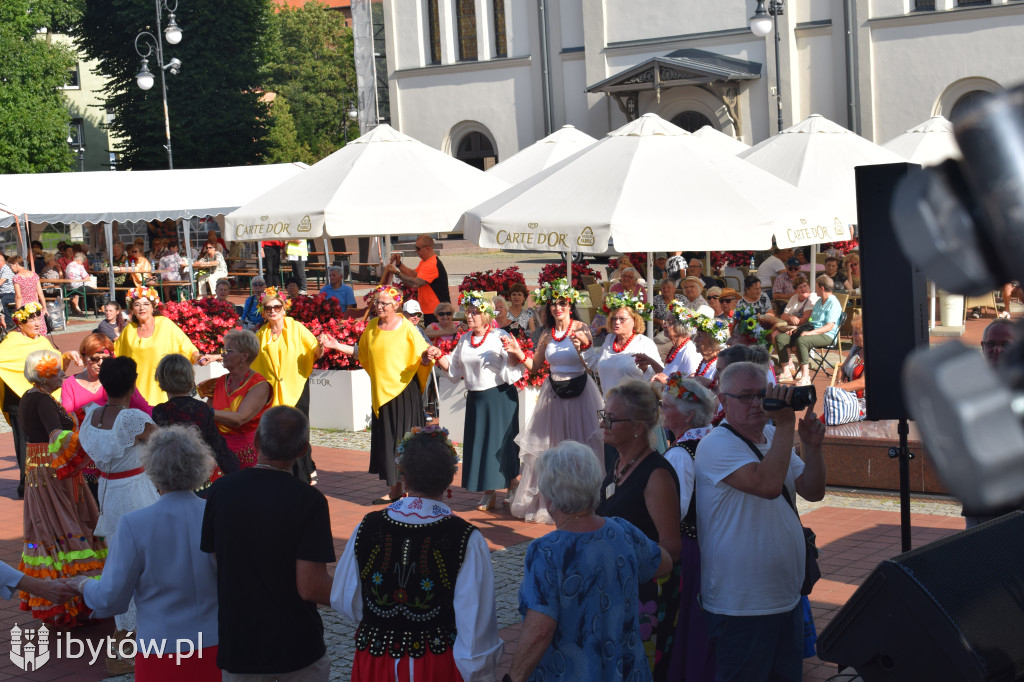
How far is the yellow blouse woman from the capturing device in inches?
374

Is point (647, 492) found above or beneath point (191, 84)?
beneath

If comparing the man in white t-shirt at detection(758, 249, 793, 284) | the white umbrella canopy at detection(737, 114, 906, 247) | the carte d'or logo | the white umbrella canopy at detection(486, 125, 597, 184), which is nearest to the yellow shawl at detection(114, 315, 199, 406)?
the carte d'or logo

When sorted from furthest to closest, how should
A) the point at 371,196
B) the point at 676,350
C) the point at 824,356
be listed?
the point at 824,356
the point at 371,196
the point at 676,350

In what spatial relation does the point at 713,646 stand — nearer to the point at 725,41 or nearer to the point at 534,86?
the point at 725,41

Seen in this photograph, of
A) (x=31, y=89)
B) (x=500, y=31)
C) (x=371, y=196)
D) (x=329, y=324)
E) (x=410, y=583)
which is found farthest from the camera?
(x=31, y=89)

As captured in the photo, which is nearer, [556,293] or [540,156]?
[556,293]

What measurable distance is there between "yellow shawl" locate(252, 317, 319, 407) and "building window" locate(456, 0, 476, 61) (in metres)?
28.1

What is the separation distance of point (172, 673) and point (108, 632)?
106 inches

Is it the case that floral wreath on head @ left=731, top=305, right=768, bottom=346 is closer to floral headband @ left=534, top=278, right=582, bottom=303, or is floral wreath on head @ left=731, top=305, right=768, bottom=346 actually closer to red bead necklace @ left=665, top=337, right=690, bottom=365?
red bead necklace @ left=665, top=337, right=690, bottom=365

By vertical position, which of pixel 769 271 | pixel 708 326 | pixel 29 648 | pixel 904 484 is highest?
pixel 769 271

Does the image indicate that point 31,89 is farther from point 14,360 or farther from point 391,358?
point 391,358

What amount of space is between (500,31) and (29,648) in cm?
3166

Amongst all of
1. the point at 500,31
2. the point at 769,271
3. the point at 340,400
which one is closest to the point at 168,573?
the point at 340,400

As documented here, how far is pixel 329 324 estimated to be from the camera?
1322 cm
